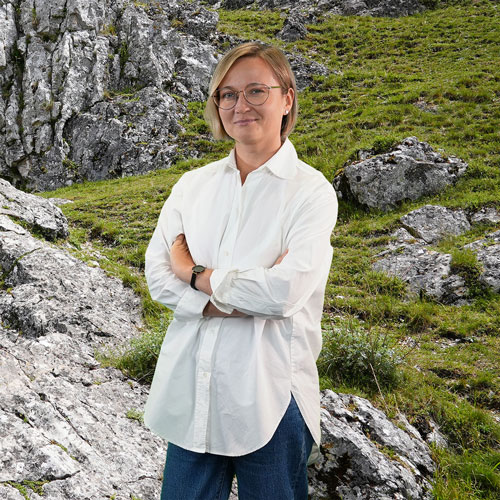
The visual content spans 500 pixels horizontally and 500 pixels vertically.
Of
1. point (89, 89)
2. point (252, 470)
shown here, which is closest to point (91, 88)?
point (89, 89)

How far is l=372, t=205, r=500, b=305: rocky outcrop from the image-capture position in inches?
284

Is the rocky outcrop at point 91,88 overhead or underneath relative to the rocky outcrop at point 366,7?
underneath

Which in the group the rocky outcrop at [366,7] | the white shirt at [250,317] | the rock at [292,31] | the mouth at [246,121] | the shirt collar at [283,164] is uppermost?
the rocky outcrop at [366,7]

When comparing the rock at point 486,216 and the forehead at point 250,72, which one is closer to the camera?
the forehead at point 250,72

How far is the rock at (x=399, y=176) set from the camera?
1055 centimetres

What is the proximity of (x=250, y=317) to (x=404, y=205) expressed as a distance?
9116mm

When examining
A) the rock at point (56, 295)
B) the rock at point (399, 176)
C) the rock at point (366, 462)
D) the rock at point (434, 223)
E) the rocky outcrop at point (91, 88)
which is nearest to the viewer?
the rock at point (366, 462)

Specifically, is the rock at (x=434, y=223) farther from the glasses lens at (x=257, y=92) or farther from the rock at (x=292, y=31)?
the rock at (x=292, y=31)

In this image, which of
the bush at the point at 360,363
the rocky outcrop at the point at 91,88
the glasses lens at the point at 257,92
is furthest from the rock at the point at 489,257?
the rocky outcrop at the point at 91,88

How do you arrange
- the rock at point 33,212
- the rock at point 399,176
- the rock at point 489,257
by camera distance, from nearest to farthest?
1. the rock at point 489,257
2. the rock at point 33,212
3. the rock at point 399,176

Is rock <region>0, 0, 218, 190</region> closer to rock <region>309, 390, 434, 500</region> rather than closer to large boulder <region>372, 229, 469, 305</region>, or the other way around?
large boulder <region>372, 229, 469, 305</region>

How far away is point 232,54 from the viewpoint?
239cm

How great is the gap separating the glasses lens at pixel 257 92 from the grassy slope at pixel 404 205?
3204 mm

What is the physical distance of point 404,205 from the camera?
10.4 meters
